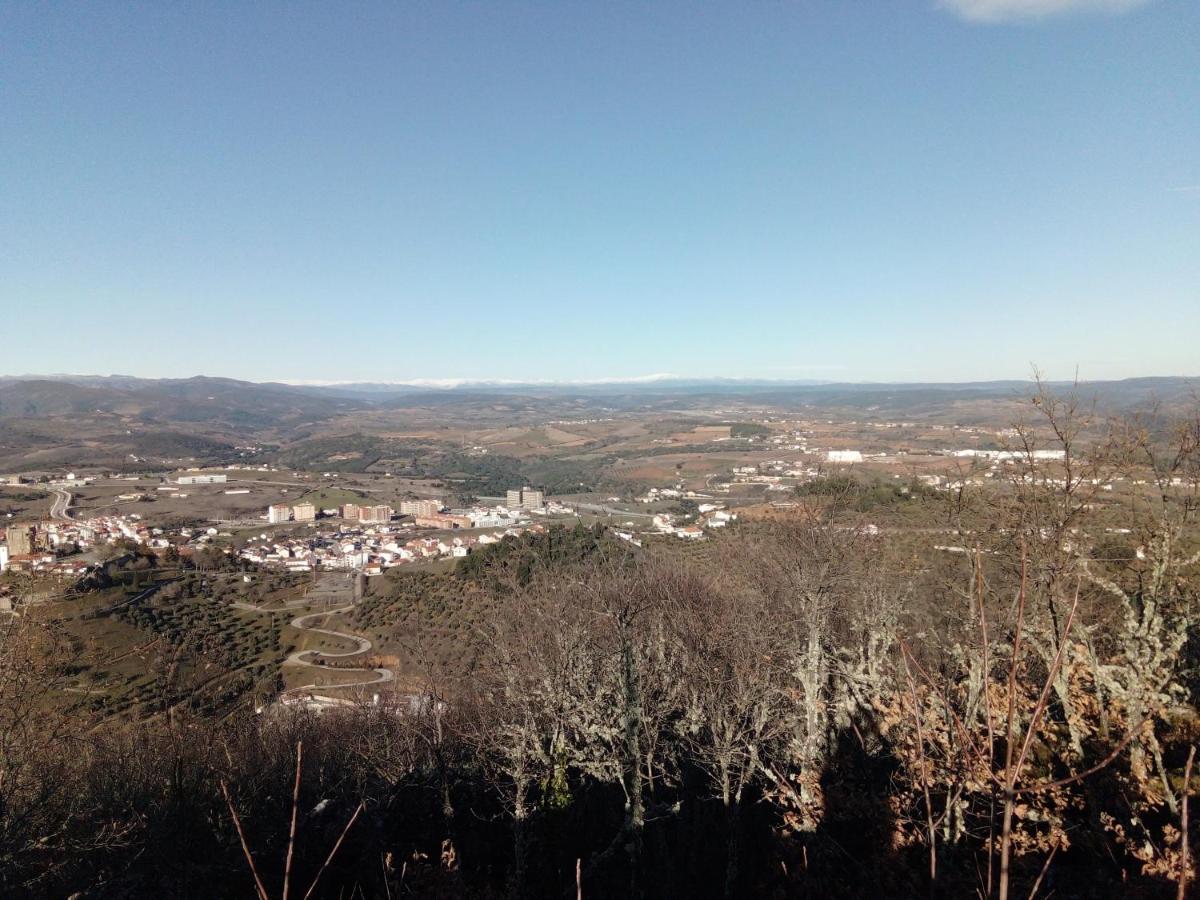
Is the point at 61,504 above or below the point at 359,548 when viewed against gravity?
above

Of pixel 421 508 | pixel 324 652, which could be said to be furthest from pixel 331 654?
pixel 421 508

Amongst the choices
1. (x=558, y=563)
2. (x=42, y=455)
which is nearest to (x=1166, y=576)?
(x=558, y=563)

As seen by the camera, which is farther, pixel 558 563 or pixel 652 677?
pixel 558 563

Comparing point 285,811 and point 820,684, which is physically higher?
point 820,684

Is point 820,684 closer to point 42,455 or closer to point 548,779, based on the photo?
point 548,779

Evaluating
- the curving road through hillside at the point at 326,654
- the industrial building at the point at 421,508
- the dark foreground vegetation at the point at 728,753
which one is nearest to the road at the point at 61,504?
the industrial building at the point at 421,508

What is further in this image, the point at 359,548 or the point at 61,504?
the point at 61,504

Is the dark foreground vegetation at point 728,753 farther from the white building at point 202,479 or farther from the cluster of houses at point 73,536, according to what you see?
the white building at point 202,479

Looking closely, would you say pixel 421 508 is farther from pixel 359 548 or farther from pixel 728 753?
pixel 728 753
